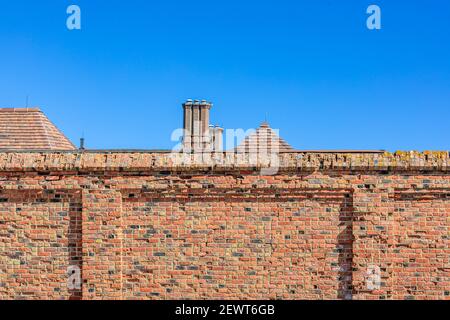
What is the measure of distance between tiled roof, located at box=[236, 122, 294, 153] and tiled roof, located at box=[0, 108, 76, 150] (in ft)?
20.3

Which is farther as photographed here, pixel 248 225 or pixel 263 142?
pixel 263 142

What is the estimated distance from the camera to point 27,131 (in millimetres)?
18719

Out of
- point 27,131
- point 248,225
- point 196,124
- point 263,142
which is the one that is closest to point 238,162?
point 248,225

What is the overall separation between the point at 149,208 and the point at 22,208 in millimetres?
2121

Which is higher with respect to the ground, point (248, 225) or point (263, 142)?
point (263, 142)

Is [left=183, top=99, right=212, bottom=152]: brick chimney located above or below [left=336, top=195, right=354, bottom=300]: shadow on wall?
above

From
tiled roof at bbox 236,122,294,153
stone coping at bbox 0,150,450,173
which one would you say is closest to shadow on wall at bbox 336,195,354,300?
stone coping at bbox 0,150,450,173

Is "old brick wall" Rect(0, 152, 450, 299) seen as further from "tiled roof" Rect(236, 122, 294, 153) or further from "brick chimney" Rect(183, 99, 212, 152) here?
"brick chimney" Rect(183, 99, 212, 152)

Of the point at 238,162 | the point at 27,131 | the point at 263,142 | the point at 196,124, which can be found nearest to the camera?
the point at 238,162

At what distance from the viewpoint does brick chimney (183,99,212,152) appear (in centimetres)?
2248

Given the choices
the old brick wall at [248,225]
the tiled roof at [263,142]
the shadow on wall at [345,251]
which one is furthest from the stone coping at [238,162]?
the tiled roof at [263,142]

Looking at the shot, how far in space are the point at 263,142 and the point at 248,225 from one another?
11948 millimetres

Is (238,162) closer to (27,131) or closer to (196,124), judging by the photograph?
(27,131)

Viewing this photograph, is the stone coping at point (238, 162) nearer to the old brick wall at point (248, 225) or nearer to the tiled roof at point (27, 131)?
the old brick wall at point (248, 225)
